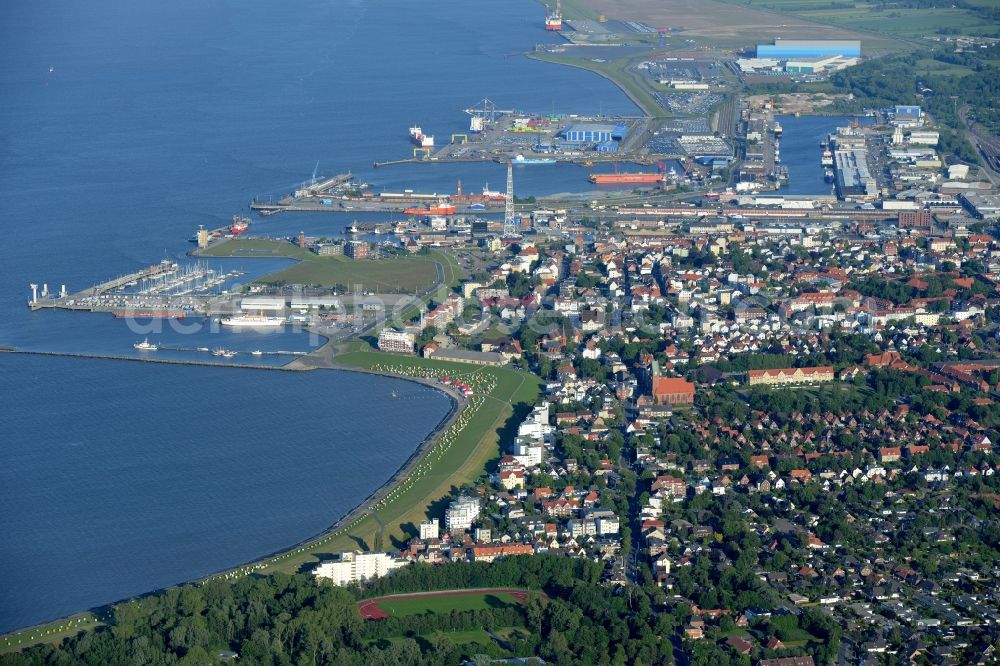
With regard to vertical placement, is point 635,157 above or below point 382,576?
above

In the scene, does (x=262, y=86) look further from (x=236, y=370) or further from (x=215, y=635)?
(x=215, y=635)

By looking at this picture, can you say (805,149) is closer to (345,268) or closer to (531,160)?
(531,160)

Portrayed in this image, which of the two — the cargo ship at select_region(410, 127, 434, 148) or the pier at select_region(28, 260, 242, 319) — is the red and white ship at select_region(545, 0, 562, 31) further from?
the pier at select_region(28, 260, 242, 319)

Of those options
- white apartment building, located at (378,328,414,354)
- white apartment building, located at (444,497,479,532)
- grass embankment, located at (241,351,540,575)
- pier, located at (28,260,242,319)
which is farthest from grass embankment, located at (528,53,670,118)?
white apartment building, located at (444,497,479,532)

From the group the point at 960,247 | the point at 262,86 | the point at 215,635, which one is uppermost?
the point at 262,86

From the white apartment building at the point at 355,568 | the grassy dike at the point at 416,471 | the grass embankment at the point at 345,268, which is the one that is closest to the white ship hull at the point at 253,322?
the grassy dike at the point at 416,471

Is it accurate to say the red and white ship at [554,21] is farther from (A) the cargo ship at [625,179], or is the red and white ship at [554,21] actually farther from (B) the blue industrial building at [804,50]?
(A) the cargo ship at [625,179]

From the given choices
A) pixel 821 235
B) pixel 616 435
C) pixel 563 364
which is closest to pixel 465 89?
pixel 821 235
